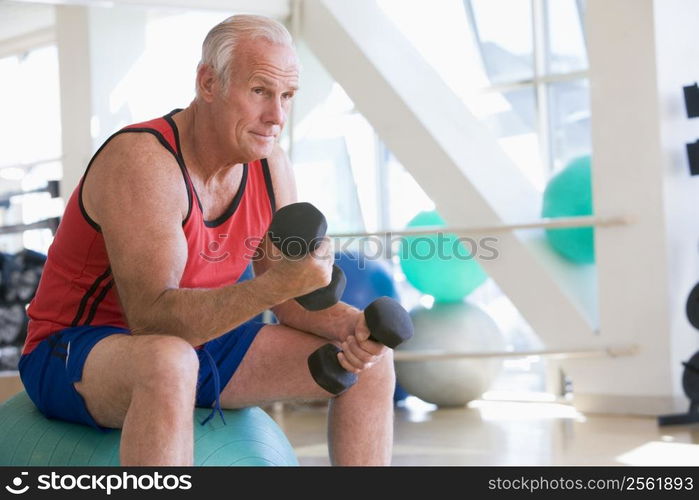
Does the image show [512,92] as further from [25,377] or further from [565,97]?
[25,377]

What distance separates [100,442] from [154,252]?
0.35 m

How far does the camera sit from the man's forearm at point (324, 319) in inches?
61.7

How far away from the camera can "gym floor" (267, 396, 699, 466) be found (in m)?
2.67

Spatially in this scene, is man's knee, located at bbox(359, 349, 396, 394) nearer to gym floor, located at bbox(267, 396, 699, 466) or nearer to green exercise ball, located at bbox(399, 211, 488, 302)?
gym floor, located at bbox(267, 396, 699, 466)

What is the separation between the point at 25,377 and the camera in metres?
1.58

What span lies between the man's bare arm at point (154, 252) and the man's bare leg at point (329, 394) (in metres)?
0.21

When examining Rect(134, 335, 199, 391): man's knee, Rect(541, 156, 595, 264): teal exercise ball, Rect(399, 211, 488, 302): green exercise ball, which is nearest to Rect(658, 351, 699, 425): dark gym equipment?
Rect(541, 156, 595, 264): teal exercise ball

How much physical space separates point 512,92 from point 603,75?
1.05 m

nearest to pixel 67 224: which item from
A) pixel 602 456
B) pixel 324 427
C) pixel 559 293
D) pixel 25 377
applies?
pixel 25 377

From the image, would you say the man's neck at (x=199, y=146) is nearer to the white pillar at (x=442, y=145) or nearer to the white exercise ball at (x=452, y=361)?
the white pillar at (x=442, y=145)

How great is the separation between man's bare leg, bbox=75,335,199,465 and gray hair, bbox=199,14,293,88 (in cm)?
47

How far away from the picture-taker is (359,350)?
1.46 m

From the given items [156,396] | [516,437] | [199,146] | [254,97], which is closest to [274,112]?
[254,97]

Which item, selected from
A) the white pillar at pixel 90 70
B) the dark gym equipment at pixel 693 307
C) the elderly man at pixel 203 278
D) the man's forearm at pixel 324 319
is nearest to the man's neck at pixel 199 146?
the elderly man at pixel 203 278
